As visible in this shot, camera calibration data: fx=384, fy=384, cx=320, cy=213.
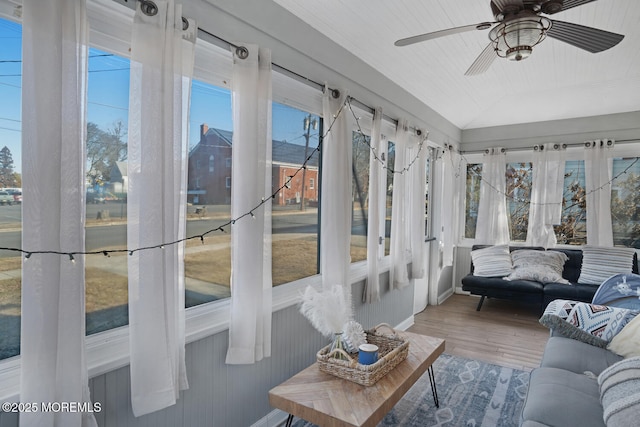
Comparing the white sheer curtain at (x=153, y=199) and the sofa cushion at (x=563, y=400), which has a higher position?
the white sheer curtain at (x=153, y=199)

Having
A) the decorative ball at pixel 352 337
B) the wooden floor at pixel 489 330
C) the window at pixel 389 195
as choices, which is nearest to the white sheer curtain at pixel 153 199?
the decorative ball at pixel 352 337

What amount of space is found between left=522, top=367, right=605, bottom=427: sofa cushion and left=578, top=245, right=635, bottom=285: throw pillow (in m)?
3.02

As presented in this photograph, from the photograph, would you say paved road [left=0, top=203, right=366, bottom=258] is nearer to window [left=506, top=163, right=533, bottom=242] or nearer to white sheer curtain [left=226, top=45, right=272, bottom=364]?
white sheer curtain [left=226, top=45, right=272, bottom=364]

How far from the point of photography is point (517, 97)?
471 cm

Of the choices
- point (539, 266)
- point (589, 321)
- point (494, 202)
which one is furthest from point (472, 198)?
point (589, 321)

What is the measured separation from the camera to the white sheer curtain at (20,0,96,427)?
45.9 inches

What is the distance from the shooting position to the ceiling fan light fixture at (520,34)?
1.74 metres

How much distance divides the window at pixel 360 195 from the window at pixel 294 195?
1.77 ft

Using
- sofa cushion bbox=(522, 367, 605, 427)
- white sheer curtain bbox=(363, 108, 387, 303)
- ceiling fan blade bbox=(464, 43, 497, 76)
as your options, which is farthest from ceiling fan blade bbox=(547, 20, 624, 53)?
sofa cushion bbox=(522, 367, 605, 427)

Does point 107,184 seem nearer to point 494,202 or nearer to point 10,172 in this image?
point 10,172

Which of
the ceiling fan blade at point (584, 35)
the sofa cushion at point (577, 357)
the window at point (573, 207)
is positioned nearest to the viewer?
the ceiling fan blade at point (584, 35)

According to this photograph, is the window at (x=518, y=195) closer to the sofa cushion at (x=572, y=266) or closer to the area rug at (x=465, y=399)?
the sofa cushion at (x=572, y=266)

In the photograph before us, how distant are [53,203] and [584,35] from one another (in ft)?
7.85

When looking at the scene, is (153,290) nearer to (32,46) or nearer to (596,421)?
(32,46)
